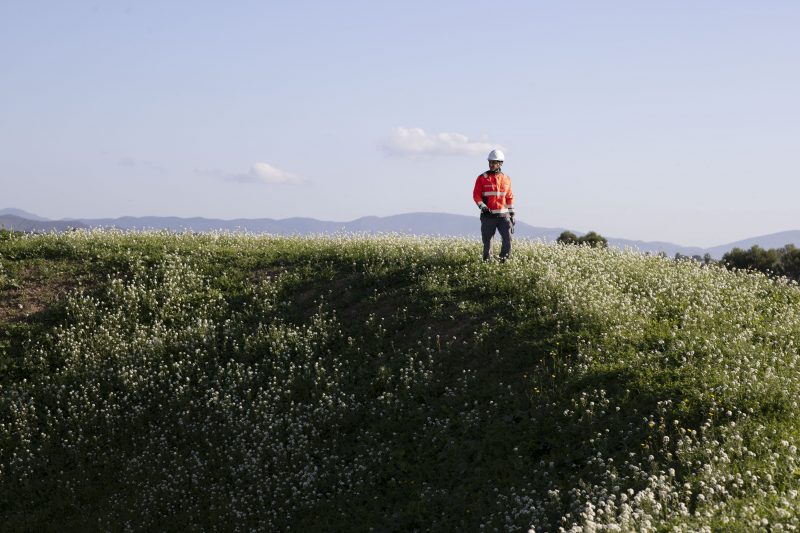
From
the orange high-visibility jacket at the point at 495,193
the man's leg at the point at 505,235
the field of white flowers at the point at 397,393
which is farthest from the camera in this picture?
the man's leg at the point at 505,235

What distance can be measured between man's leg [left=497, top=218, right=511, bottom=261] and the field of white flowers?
2.14 feet

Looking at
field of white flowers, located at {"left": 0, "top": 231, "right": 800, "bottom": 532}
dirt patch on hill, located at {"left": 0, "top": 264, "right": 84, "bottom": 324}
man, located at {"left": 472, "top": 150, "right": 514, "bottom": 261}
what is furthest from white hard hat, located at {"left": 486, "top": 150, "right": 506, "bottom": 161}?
dirt patch on hill, located at {"left": 0, "top": 264, "right": 84, "bottom": 324}

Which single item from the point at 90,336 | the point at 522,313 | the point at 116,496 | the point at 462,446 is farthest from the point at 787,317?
the point at 90,336

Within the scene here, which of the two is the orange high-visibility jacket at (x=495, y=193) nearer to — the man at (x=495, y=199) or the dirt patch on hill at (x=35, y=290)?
the man at (x=495, y=199)

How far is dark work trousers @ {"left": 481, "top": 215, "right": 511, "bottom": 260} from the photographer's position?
63.2 feet

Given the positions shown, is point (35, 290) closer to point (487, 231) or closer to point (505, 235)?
point (487, 231)

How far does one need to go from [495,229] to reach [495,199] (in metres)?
0.85

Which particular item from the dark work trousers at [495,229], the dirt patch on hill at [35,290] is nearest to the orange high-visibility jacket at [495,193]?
the dark work trousers at [495,229]

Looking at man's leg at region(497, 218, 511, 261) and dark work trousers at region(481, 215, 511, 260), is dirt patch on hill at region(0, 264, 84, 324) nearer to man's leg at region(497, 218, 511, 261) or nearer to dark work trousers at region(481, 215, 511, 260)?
dark work trousers at region(481, 215, 511, 260)

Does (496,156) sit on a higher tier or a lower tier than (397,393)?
higher

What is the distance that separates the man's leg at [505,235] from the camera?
19312 mm

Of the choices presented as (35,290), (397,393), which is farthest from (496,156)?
(35,290)

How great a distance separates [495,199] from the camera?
19125 mm

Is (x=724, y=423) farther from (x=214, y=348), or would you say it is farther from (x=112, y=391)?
(x=112, y=391)
